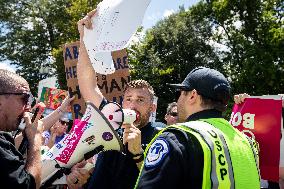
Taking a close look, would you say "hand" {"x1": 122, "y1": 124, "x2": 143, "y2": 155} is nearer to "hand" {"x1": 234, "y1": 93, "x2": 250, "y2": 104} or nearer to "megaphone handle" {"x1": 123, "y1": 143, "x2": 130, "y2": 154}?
"megaphone handle" {"x1": 123, "y1": 143, "x2": 130, "y2": 154}

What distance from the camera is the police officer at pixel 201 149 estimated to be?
7.35ft

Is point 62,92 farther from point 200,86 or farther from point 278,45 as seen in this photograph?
point 278,45

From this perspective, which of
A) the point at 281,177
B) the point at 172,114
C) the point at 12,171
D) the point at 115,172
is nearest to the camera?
the point at 12,171

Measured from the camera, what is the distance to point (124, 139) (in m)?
2.94

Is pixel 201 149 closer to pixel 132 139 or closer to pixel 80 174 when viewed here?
pixel 132 139

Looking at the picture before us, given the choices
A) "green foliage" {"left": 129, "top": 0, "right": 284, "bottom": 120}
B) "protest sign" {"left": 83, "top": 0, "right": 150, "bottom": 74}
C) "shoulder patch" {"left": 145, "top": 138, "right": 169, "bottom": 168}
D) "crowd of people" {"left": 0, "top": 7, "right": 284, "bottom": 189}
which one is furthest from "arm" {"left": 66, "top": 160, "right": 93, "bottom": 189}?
"green foliage" {"left": 129, "top": 0, "right": 284, "bottom": 120}

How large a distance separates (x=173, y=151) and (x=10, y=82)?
1.13m

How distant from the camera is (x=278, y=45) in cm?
2505

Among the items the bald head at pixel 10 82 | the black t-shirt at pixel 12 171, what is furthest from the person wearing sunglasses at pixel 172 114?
the black t-shirt at pixel 12 171

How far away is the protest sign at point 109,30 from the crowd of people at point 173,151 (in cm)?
27

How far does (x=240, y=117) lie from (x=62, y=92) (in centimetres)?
373

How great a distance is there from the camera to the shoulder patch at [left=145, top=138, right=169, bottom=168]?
225 cm

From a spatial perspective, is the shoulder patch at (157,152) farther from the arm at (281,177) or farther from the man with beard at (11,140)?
the arm at (281,177)

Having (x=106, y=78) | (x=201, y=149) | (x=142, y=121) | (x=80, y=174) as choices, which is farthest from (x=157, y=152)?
(x=106, y=78)
